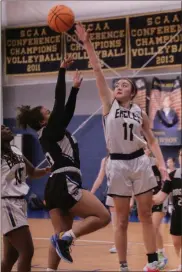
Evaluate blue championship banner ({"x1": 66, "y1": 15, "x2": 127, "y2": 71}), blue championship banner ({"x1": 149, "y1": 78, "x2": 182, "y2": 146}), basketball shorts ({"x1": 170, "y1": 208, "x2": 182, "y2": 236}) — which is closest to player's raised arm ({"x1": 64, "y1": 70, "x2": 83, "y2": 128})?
blue championship banner ({"x1": 66, "y1": 15, "x2": 127, "y2": 71})

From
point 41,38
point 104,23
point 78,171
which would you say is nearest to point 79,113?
point 104,23

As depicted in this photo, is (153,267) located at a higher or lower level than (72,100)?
lower

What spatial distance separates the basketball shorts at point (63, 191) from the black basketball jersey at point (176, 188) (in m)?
1.25

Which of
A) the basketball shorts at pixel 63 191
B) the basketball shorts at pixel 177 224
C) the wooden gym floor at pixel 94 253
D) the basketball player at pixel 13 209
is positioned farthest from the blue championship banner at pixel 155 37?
the wooden gym floor at pixel 94 253

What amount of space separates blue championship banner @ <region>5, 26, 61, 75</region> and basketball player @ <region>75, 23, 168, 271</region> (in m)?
0.58

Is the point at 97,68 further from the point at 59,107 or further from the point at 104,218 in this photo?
the point at 104,218

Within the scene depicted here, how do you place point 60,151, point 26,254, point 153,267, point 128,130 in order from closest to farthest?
point 26,254
point 60,151
point 128,130
point 153,267

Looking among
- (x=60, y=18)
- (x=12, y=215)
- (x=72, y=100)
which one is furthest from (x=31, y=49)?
(x=12, y=215)

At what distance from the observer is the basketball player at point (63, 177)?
3.10m

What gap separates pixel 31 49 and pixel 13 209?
1.22m

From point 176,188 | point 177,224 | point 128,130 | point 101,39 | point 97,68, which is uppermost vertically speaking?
point 101,39

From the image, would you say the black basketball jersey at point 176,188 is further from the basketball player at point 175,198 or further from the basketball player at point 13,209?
the basketball player at point 13,209

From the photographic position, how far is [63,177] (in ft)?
10.5

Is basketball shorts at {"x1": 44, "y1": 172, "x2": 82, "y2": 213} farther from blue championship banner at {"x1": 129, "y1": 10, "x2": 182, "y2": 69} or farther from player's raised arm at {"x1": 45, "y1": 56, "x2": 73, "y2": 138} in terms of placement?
blue championship banner at {"x1": 129, "y1": 10, "x2": 182, "y2": 69}
